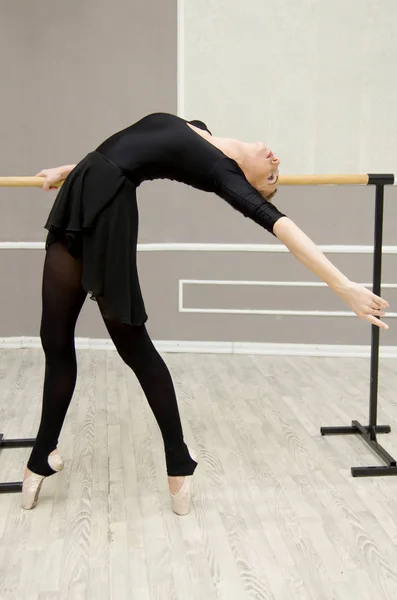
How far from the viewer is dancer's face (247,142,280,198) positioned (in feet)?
5.94

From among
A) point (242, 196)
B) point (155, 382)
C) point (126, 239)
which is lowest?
point (155, 382)

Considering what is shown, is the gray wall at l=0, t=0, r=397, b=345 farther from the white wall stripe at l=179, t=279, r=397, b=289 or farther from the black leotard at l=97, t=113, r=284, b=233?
the black leotard at l=97, t=113, r=284, b=233

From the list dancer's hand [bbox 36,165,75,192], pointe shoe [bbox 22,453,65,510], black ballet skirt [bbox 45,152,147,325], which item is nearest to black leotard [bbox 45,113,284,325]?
black ballet skirt [bbox 45,152,147,325]

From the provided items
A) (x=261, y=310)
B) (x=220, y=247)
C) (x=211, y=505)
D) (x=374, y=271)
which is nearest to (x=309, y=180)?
(x=374, y=271)

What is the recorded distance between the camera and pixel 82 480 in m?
2.22

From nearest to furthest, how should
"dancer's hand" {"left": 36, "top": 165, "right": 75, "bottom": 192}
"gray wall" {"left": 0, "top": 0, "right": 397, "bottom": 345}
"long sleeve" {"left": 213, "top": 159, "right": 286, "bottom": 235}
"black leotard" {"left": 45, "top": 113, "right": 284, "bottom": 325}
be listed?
1. "long sleeve" {"left": 213, "top": 159, "right": 286, "bottom": 235}
2. "black leotard" {"left": 45, "top": 113, "right": 284, "bottom": 325}
3. "dancer's hand" {"left": 36, "top": 165, "right": 75, "bottom": 192}
4. "gray wall" {"left": 0, "top": 0, "right": 397, "bottom": 345}

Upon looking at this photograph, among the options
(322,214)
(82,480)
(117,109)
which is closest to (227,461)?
(82,480)

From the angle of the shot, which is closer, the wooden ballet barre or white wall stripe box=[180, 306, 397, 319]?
the wooden ballet barre

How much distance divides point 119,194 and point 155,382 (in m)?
0.55

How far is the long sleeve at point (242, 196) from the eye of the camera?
5.12 feet

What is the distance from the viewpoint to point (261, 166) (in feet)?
5.98

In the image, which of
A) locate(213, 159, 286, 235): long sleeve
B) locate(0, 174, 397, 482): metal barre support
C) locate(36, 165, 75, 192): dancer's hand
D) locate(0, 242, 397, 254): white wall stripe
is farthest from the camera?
locate(0, 242, 397, 254): white wall stripe

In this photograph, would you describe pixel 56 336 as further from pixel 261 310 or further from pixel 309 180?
pixel 261 310

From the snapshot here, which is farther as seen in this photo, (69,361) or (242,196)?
(69,361)
